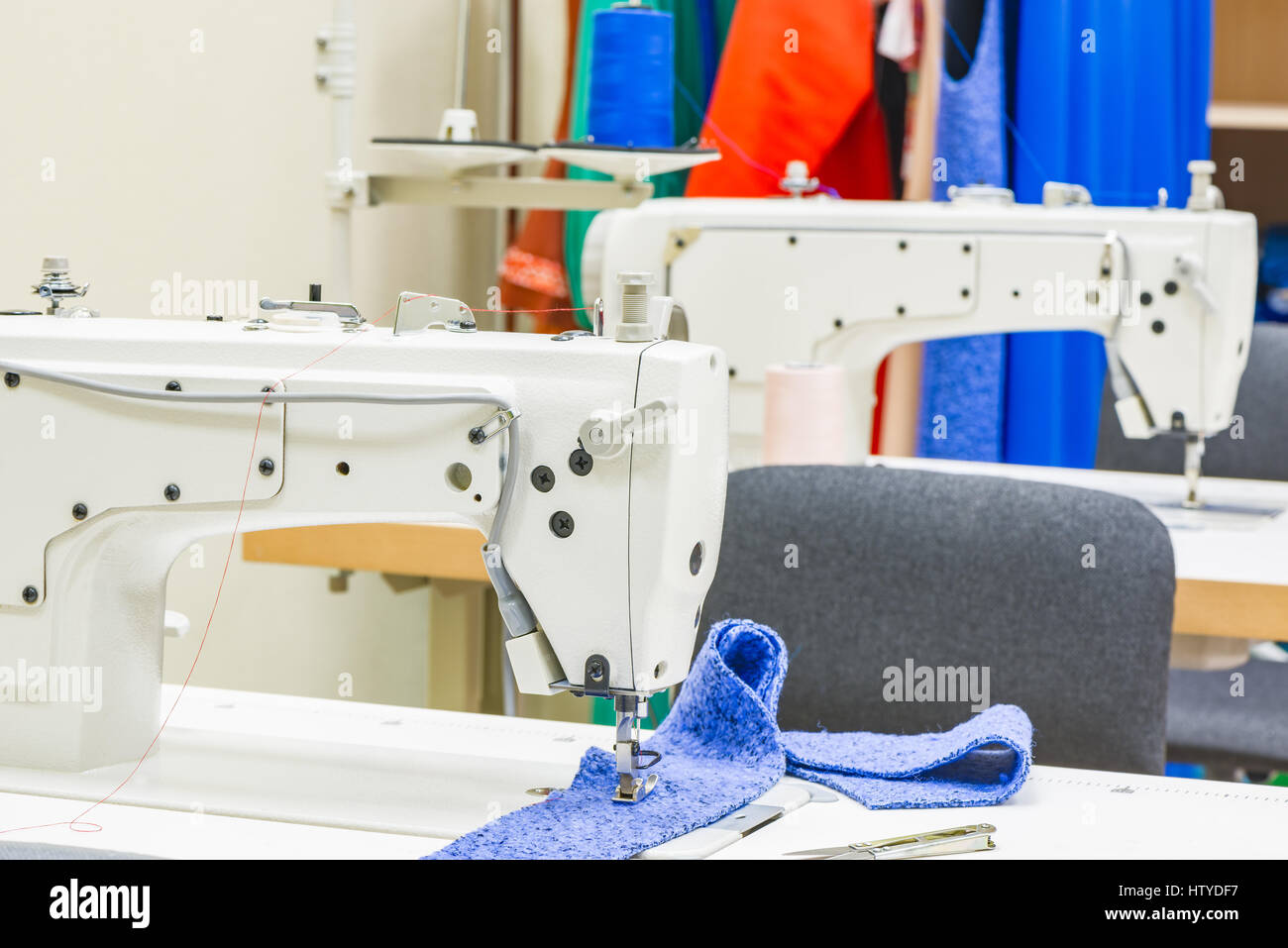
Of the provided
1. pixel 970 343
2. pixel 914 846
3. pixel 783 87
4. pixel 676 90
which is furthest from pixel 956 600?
pixel 676 90

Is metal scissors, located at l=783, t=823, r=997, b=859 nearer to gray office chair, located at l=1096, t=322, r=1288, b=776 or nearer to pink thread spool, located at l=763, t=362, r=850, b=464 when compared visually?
pink thread spool, located at l=763, t=362, r=850, b=464

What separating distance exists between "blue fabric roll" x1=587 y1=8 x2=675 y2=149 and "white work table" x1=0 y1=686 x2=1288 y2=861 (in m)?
1.29

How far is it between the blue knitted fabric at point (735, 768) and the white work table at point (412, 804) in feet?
0.10

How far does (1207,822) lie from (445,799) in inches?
21.3

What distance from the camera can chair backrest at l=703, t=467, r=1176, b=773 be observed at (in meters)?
1.50

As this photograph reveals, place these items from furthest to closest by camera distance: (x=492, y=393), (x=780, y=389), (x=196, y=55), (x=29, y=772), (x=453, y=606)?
(x=453, y=606) < (x=196, y=55) < (x=780, y=389) < (x=29, y=772) < (x=492, y=393)

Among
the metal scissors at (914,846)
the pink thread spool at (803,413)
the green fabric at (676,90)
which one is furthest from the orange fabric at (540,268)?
the metal scissors at (914,846)

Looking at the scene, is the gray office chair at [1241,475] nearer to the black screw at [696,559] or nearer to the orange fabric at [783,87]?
the orange fabric at [783,87]

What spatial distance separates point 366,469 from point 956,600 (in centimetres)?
65

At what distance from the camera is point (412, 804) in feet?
3.78

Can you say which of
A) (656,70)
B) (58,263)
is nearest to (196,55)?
(656,70)

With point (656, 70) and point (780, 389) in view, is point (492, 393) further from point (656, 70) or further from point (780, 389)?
point (656, 70)

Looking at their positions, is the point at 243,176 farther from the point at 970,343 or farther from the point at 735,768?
the point at 735,768

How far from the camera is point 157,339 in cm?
119
